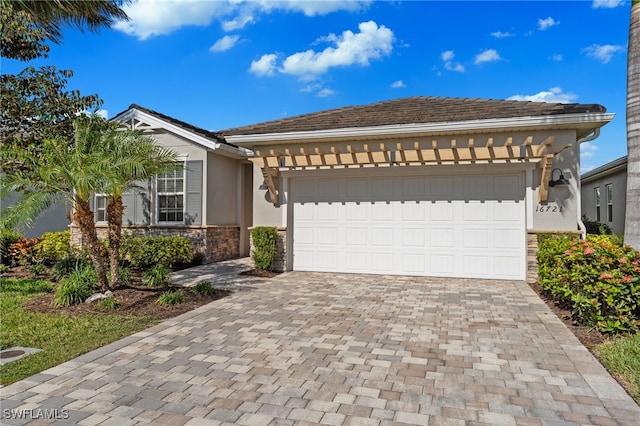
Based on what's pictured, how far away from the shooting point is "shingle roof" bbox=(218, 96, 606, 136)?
832 cm

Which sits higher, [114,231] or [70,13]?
[70,13]

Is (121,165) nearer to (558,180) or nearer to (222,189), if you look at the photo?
(222,189)

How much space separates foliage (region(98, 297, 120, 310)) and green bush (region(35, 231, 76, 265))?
586 cm

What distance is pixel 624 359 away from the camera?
382cm

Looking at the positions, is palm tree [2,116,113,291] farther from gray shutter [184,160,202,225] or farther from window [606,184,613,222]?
window [606,184,613,222]

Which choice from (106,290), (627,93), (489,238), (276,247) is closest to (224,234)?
(276,247)

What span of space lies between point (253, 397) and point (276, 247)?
6857 mm

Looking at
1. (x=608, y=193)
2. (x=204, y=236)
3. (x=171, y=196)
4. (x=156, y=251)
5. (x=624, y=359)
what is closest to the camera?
(x=624, y=359)

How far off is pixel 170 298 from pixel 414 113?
22.7ft

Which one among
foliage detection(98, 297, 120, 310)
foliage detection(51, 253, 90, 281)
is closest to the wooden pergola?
foliage detection(51, 253, 90, 281)

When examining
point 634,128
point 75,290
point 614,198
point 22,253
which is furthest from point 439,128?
point 22,253

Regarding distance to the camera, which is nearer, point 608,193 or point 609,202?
point 609,202

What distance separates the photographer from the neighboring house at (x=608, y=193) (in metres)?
12.6

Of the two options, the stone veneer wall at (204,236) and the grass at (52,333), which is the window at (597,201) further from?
the grass at (52,333)
